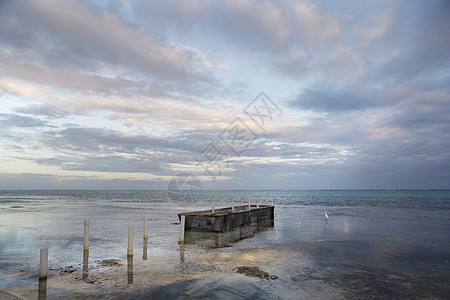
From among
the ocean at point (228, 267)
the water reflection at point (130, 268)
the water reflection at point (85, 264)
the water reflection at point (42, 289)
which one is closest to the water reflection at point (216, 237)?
the ocean at point (228, 267)

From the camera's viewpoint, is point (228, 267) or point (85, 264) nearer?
point (228, 267)

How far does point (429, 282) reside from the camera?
10.3 m

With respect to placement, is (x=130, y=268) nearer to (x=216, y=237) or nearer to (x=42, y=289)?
(x=42, y=289)

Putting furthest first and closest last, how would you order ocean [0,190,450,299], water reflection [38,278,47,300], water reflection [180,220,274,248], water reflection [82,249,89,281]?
1. water reflection [180,220,274,248]
2. water reflection [82,249,89,281]
3. ocean [0,190,450,299]
4. water reflection [38,278,47,300]

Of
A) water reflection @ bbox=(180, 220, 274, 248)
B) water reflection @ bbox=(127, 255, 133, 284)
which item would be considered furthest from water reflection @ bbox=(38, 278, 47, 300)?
water reflection @ bbox=(180, 220, 274, 248)

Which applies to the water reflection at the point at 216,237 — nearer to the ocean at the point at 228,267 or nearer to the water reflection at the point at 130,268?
the ocean at the point at 228,267

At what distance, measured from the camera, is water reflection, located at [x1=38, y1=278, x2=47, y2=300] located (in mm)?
8305

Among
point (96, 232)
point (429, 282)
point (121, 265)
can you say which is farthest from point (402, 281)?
point (96, 232)

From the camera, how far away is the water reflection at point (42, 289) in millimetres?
8305

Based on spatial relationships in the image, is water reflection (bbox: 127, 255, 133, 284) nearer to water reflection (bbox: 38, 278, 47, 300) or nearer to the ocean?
the ocean

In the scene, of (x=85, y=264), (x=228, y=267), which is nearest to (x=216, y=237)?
(x=228, y=267)

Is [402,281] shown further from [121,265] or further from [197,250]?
[121,265]

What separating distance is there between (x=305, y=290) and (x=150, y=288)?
4571 mm

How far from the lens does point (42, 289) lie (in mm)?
8875
